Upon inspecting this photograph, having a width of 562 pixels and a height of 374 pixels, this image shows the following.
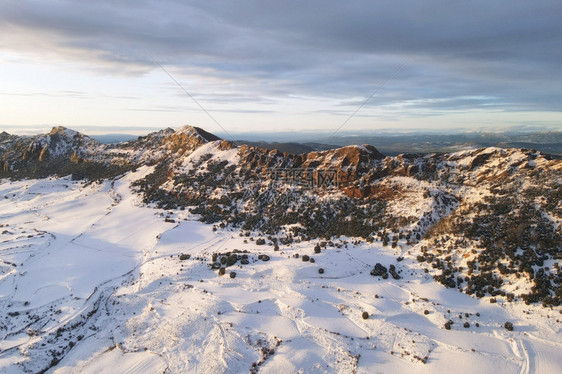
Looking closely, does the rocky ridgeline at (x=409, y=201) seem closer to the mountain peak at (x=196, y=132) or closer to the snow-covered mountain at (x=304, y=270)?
the snow-covered mountain at (x=304, y=270)

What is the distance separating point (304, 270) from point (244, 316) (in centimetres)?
849

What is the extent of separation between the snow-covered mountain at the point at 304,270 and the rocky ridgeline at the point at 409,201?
0.66ft

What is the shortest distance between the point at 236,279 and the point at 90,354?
12.9 metres

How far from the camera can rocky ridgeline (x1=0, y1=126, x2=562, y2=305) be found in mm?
25953

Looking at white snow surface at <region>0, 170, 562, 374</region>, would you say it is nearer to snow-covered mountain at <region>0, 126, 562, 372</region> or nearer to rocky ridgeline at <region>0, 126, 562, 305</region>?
snow-covered mountain at <region>0, 126, 562, 372</region>

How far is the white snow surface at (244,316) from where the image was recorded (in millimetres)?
19672

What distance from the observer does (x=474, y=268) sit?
86.8ft

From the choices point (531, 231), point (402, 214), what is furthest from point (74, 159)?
point (531, 231)

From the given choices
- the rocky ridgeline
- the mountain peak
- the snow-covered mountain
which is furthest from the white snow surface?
the mountain peak

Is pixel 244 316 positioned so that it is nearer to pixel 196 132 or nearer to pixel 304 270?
pixel 304 270

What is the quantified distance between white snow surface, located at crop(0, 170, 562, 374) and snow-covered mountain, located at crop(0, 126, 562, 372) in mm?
141

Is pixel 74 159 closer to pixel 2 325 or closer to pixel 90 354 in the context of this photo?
pixel 2 325

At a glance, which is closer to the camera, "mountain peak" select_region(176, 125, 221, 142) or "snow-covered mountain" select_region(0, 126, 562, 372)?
"snow-covered mountain" select_region(0, 126, 562, 372)

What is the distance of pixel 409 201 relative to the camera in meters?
37.4
